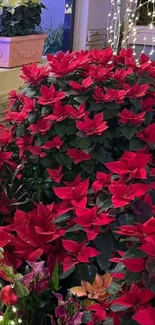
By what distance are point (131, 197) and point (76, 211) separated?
0.12 meters

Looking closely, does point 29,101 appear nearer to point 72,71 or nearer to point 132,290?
point 72,71

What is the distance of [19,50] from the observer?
152 cm

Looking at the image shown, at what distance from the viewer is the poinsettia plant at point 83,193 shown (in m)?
0.79

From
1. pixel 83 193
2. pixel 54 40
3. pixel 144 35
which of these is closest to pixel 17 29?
pixel 83 193

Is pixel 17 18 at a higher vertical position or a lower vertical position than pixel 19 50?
higher

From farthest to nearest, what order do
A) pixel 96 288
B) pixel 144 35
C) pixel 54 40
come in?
pixel 144 35
pixel 54 40
pixel 96 288

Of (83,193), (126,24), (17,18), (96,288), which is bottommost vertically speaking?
(96,288)

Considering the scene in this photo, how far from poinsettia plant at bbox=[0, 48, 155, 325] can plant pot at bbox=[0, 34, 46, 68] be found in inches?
11.1

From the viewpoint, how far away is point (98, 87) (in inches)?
43.1

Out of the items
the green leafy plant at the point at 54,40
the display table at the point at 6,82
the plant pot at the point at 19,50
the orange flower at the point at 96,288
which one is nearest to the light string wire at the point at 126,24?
the green leafy plant at the point at 54,40

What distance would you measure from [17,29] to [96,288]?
0.94m

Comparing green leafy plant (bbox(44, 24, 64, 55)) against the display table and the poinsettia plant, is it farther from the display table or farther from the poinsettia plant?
the poinsettia plant

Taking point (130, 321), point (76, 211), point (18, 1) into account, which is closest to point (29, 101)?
point (76, 211)

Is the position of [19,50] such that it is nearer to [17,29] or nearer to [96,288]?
[17,29]
